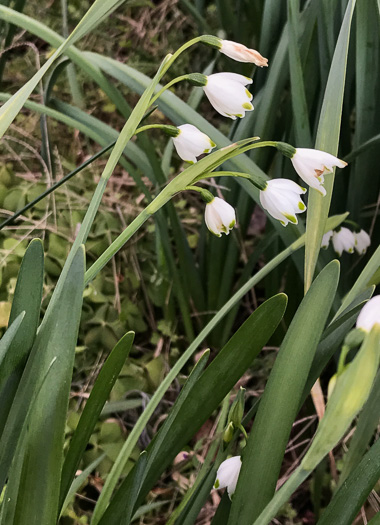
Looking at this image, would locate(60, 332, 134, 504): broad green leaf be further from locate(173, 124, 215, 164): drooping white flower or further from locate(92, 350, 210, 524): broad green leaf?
locate(173, 124, 215, 164): drooping white flower

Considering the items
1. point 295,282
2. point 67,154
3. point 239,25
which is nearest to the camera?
point 295,282

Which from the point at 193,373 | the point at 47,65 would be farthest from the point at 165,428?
the point at 47,65

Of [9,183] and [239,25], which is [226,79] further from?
[9,183]

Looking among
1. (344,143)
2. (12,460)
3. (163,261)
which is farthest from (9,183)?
(12,460)

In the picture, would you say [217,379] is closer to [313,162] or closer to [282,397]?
[282,397]

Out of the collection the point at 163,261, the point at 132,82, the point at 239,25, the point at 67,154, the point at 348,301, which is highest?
the point at 239,25

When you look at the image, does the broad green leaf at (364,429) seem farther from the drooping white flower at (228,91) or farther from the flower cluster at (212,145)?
the drooping white flower at (228,91)

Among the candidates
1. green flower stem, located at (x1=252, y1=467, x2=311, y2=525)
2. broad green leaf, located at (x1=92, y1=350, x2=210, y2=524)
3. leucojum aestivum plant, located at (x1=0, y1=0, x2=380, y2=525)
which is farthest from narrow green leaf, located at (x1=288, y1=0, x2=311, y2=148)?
green flower stem, located at (x1=252, y1=467, x2=311, y2=525)
